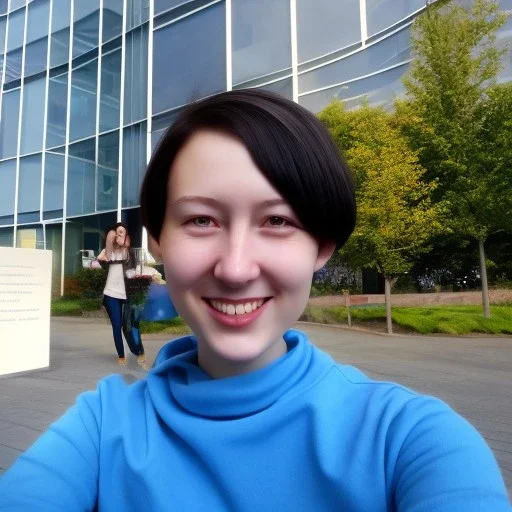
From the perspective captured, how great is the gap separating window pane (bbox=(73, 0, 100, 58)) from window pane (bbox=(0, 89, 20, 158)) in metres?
1.84

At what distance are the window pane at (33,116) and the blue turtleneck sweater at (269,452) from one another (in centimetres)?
1078

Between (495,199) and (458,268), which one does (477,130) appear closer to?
(495,199)

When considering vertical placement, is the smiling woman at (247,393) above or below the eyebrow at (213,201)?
below

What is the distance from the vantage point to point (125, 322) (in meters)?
4.81

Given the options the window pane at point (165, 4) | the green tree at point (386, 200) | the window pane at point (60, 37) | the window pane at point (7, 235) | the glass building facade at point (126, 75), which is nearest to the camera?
the glass building facade at point (126, 75)

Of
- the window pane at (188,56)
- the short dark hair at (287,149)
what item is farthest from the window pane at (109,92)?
the short dark hair at (287,149)

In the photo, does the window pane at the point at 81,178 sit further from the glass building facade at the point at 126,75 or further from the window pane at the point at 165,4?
the window pane at the point at 165,4

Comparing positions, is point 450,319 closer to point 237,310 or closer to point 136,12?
point 136,12

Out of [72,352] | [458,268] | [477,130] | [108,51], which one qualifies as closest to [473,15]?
[477,130]

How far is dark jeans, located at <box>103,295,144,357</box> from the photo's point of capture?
15.6ft

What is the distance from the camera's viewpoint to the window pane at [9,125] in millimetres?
10594

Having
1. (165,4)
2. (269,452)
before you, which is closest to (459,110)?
(165,4)

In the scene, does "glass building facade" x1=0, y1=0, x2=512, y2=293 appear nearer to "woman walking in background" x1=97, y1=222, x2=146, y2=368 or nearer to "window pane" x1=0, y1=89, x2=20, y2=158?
"window pane" x1=0, y1=89, x2=20, y2=158

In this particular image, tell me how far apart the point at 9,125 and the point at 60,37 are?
80.0 inches
